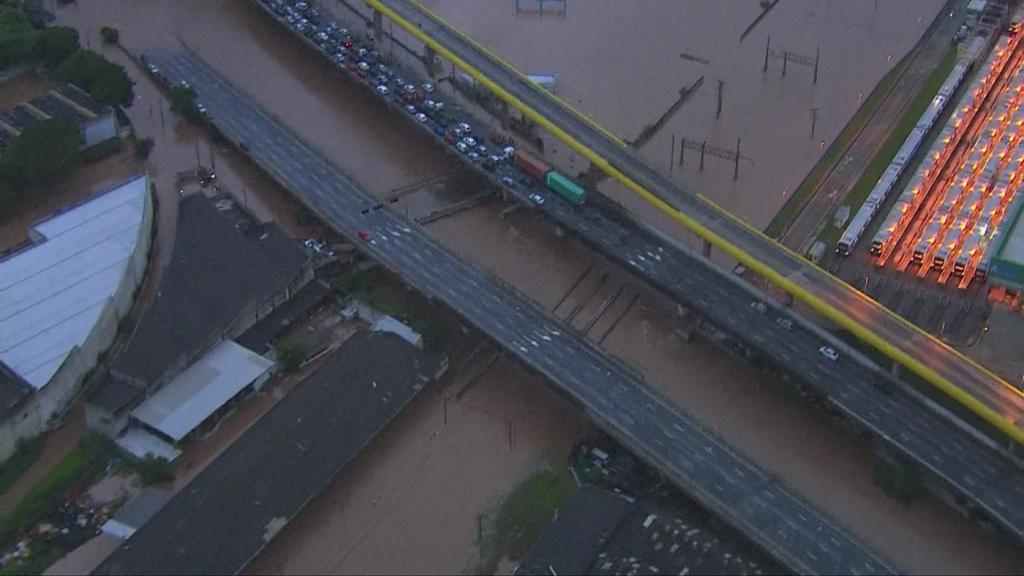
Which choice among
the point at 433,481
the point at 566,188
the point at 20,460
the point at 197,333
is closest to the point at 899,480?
→ the point at 433,481

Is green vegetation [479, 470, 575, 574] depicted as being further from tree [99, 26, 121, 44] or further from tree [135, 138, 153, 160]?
tree [99, 26, 121, 44]

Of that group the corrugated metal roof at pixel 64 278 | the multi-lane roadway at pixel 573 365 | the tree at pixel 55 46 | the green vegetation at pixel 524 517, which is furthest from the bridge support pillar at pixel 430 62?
the green vegetation at pixel 524 517

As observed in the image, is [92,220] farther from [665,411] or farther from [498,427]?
[665,411]

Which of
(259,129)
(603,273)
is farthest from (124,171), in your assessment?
(603,273)

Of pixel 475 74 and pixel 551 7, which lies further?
pixel 551 7

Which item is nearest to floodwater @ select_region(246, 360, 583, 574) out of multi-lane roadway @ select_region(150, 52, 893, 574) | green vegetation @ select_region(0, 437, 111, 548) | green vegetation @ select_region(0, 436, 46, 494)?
multi-lane roadway @ select_region(150, 52, 893, 574)
